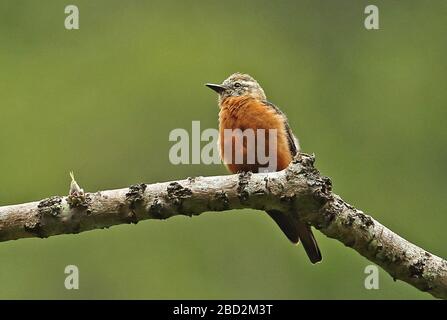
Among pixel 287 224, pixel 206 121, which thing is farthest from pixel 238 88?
pixel 206 121

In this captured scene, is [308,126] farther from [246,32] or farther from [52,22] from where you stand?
[52,22]

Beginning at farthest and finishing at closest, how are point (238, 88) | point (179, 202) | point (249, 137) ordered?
1. point (238, 88)
2. point (249, 137)
3. point (179, 202)

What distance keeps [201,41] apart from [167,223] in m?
7.65

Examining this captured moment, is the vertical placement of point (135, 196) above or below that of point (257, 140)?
below

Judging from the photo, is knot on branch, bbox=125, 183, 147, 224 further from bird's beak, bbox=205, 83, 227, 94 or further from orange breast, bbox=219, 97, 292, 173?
bird's beak, bbox=205, 83, 227, 94

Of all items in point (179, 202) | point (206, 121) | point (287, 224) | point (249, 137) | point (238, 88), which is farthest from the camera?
point (206, 121)

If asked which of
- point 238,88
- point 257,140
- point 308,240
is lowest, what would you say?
point 308,240

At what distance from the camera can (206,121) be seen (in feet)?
69.1

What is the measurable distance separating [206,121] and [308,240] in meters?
12.3

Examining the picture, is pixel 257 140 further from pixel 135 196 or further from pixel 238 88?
pixel 135 196

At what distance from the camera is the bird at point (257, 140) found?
8.84m

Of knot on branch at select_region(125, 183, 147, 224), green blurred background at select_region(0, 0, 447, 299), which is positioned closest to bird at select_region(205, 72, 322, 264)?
knot on branch at select_region(125, 183, 147, 224)

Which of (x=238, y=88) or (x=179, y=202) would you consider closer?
(x=179, y=202)

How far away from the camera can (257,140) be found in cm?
912
